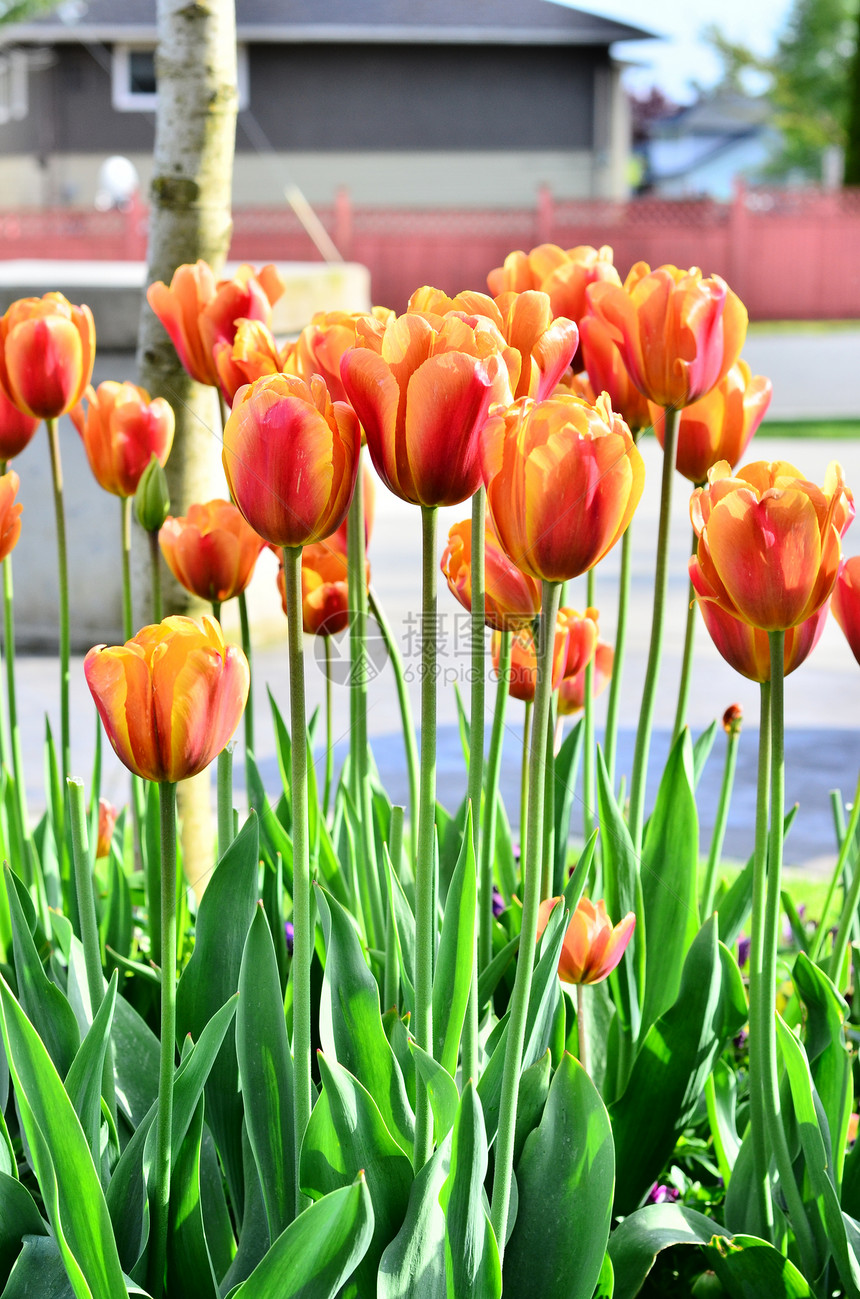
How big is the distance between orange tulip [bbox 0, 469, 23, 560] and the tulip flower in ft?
2.07

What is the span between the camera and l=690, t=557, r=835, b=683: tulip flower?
3.27ft

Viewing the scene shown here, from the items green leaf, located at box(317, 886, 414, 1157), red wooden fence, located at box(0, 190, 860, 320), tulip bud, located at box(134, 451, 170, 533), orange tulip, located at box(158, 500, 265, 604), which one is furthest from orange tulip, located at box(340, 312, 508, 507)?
red wooden fence, located at box(0, 190, 860, 320)

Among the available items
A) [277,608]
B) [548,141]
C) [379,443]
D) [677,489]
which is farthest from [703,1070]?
[548,141]

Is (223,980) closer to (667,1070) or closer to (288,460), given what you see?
(667,1070)

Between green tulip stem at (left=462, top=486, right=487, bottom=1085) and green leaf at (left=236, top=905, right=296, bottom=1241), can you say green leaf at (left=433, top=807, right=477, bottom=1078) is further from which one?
green leaf at (left=236, top=905, right=296, bottom=1241)

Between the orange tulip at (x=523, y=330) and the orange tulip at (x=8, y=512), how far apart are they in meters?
0.46

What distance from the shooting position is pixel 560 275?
4.60 ft

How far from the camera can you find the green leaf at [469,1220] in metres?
0.89

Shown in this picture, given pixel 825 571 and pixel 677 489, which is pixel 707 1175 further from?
pixel 677 489

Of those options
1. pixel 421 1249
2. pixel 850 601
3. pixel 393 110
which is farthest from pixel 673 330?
pixel 393 110

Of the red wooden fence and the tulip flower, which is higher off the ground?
the red wooden fence

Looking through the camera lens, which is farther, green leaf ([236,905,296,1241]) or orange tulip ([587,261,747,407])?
orange tulip ([587,261,747,407])

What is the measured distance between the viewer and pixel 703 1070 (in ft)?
4.26

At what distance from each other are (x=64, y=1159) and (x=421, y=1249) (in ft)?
0.82
